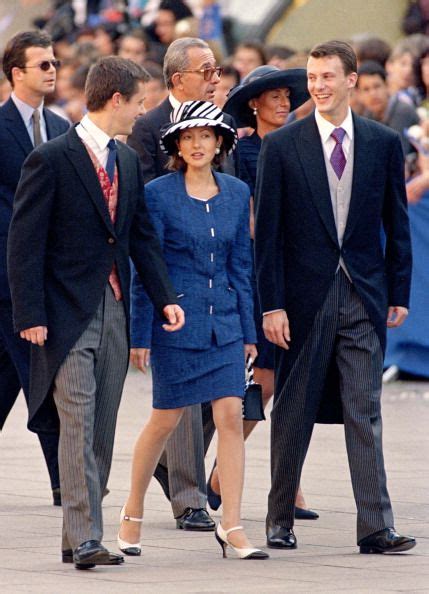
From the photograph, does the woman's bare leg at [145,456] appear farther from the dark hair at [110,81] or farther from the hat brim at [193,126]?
the dark hair at [110,81]

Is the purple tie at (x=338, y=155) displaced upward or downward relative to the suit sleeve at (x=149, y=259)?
upward

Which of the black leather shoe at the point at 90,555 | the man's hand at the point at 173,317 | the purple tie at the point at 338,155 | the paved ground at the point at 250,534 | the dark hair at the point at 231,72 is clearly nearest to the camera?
the paved ground at the point at 250,534

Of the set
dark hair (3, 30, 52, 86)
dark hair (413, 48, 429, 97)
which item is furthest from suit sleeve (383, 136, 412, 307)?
dark hair (413, 48, 429, 97)

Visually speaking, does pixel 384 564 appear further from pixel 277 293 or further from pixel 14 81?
pixel 14 81

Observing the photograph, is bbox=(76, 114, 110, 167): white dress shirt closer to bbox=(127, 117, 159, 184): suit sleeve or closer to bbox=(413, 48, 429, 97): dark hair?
bbox=(127, 117, 159, 184): suit sleeve

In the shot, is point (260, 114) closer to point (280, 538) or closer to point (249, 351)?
point (249, 351)

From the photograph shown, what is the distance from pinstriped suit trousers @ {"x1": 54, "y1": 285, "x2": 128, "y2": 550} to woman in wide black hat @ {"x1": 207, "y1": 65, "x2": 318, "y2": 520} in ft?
5.08

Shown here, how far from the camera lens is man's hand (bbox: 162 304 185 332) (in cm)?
714

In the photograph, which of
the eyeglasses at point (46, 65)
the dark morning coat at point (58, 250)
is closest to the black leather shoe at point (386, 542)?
the dark morning coat at point (58, 250)

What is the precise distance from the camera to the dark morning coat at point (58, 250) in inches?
273

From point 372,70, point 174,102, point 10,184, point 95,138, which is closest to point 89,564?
point 95,138

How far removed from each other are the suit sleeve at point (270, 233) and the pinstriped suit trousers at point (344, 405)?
0.22 meters

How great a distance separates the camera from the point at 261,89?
340 inches

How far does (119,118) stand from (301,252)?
954mm
